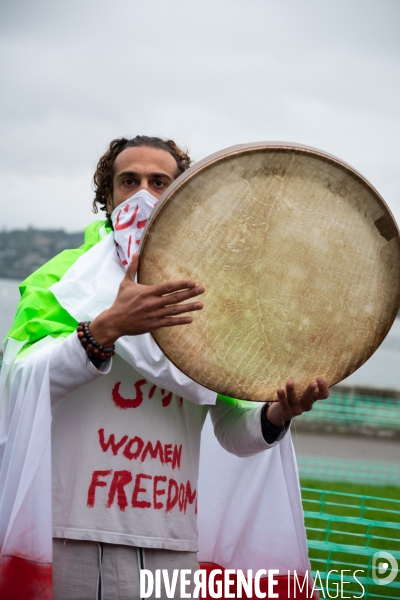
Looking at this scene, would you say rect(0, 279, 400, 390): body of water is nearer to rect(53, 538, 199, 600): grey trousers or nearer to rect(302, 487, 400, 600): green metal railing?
rect(302, 487, 400, 600): green metal railing

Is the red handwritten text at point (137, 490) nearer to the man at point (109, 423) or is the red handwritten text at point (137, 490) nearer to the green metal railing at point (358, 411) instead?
the man at point (109, 423)

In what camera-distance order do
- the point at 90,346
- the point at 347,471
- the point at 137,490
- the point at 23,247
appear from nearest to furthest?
1. the point at 90,346
2. the point at 137,490
3. the point at 347,471
4. the point at 23,247

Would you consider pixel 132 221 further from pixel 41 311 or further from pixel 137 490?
pixel 137 490

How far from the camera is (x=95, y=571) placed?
2146 mm

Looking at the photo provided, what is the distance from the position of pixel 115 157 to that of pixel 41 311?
2.20 ft

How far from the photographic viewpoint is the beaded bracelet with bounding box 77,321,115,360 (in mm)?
1981

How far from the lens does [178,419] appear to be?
233 cm

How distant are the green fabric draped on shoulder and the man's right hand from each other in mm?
351

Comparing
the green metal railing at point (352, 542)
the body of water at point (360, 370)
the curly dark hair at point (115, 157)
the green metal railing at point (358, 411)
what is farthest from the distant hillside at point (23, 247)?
the curly dark hair at point (115, 157)

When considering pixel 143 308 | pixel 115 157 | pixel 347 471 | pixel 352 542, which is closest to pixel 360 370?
pixel 347 471

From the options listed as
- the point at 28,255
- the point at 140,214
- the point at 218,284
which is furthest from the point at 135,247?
the point at 28,255

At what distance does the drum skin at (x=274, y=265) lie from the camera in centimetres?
199

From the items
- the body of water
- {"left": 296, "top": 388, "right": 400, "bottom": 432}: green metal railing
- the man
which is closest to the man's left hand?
the man

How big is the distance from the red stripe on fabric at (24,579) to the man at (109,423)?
0.08ft
